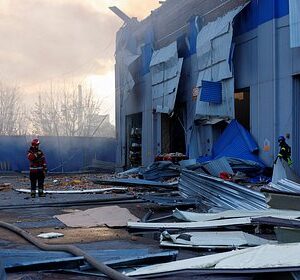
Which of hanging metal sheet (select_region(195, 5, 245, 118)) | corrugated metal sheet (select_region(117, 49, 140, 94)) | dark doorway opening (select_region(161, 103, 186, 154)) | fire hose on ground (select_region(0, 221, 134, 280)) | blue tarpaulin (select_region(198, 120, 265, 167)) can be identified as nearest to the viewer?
fire hose on ground (select_region(0, 221, 134, 280))

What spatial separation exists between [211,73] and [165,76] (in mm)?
4684

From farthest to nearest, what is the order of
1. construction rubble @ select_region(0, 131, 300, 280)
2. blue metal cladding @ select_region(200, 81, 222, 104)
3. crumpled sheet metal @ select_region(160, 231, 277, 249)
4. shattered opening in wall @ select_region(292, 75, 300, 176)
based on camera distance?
1. blue metal cladding @ select_region(200, 81, 222, 104)
2. shattered opening in wall @ select_region(292, 75, 300, 176)
3. crumpled sheet metal @ select_region(160, 231, 277, 249)
4. construction rubble @ select_region(0, 131, 300, 280)

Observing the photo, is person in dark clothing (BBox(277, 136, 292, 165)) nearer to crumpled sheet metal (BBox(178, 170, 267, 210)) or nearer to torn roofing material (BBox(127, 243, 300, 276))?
crumpled sheet metal (BBox(178, 170, 267, 210))

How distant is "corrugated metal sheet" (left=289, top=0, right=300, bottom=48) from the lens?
14.4 meters

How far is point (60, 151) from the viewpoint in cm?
3378

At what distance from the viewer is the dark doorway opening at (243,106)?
1924 cm

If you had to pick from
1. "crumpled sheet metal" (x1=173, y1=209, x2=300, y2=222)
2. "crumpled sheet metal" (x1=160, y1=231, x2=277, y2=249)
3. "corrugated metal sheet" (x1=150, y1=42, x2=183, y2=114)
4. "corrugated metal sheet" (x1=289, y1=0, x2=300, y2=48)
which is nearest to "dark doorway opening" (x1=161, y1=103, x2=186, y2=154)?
"corrugated metal sheet" (x1=150, y1=42, x2=183, y2=114)

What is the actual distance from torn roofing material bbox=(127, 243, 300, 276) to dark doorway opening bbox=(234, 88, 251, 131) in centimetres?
1438

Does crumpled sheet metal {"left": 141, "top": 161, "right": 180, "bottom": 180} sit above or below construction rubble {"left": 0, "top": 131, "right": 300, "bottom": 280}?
above

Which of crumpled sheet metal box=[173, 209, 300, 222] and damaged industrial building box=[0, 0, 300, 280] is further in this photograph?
crumpled sheet metal box=[173, 209, 300, 222]

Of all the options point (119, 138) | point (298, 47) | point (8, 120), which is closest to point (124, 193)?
point (298, 47)

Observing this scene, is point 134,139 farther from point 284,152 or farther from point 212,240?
point 212,240

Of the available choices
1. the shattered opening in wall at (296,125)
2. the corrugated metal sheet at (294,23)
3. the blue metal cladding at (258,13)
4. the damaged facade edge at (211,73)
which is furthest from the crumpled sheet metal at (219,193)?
the blue metal cladding at (258,13)

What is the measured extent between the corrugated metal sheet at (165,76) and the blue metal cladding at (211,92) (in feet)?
12.2
